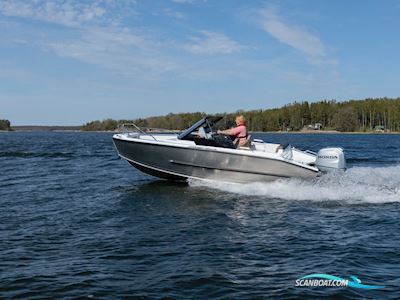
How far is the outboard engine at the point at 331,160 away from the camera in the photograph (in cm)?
1303

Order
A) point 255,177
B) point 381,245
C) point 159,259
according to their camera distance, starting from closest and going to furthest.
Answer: point 159,259
point 381,245
point 255,177

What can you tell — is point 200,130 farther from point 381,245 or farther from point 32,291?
point 32,291

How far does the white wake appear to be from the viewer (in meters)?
11.5

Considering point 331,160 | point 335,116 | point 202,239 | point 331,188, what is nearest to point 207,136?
point 331,160

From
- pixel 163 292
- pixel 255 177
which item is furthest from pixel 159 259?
pixel 255 177

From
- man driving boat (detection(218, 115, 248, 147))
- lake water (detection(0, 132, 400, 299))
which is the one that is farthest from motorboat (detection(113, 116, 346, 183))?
lake water (detection(0, 132, 400, 299))

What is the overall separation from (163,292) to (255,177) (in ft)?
26.0

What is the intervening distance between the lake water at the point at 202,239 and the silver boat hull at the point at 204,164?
329 mm

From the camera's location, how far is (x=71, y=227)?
868 cm

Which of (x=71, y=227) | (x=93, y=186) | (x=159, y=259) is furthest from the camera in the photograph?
(x=93, y=186)
